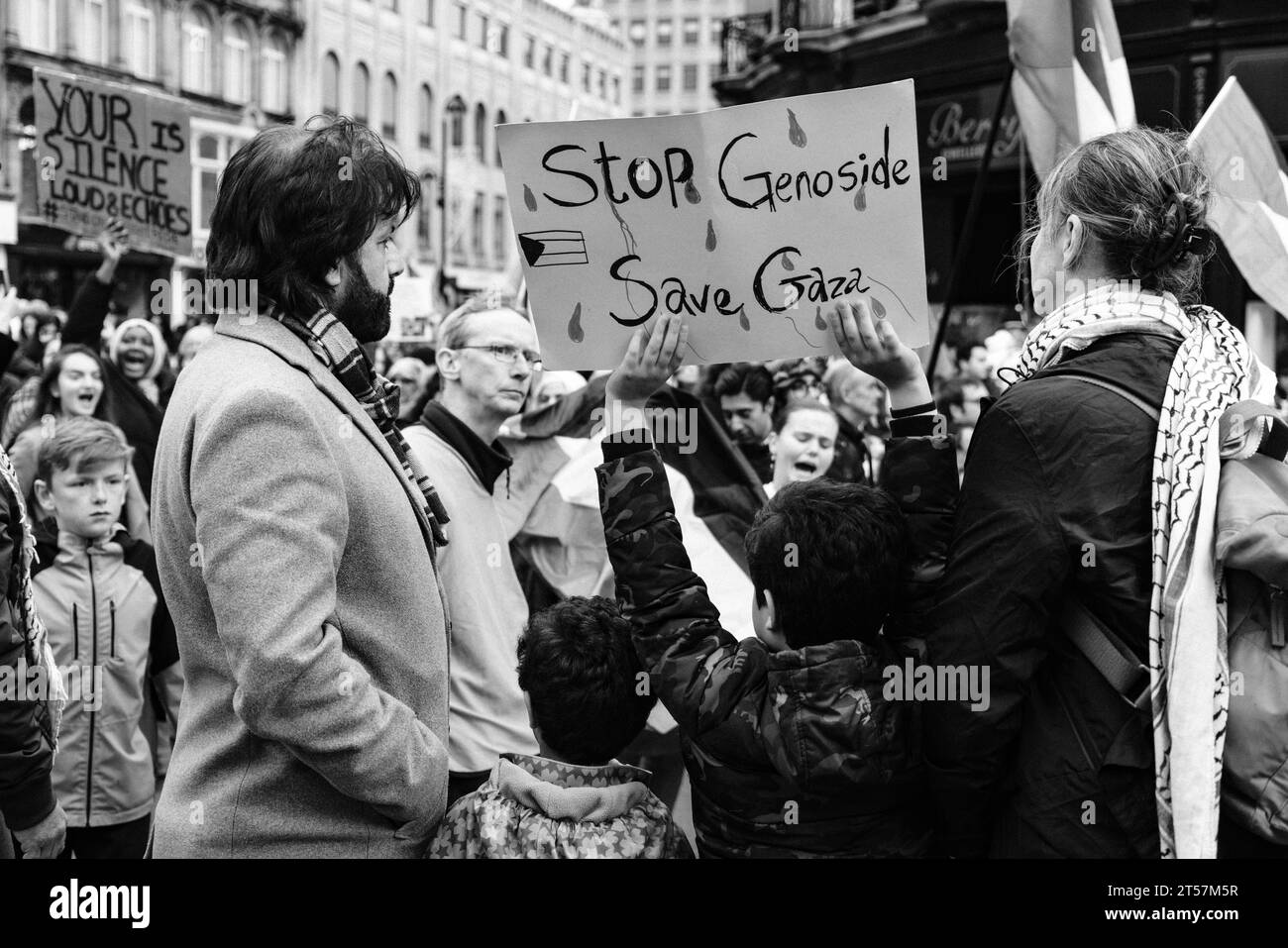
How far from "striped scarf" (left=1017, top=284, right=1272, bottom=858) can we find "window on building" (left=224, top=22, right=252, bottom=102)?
41479 mm

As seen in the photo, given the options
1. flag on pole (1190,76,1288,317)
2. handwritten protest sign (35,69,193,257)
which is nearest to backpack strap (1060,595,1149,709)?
flag on pole (1190,76,1288,317)

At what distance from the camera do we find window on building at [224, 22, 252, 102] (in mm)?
40031

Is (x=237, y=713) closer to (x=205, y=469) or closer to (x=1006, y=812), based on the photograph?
(x=205, y=469)

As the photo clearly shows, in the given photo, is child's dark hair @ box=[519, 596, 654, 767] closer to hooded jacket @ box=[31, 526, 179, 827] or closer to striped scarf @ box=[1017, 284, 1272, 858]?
striped scarf @ box=[1017, 284, 1272, 858]

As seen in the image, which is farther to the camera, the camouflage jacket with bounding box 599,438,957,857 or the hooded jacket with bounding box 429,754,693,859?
the hooded jacket with bounding box 429,754,693,859

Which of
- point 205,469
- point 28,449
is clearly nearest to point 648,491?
point 205,469

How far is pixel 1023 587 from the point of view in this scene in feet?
6.97

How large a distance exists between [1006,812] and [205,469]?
1424mm

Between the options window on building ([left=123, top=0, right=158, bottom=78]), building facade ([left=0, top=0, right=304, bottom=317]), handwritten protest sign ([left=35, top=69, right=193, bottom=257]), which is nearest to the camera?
handwritten protest sign ([left=35, top=69, right=193, bottom=257])

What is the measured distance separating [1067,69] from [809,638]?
12.8ft

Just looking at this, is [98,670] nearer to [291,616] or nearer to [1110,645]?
[291,616]

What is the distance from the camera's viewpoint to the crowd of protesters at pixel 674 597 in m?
2.11

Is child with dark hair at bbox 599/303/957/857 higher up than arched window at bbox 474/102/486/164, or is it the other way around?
arched window at bbox 474/102/486/164

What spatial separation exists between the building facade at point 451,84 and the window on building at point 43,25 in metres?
10.7
